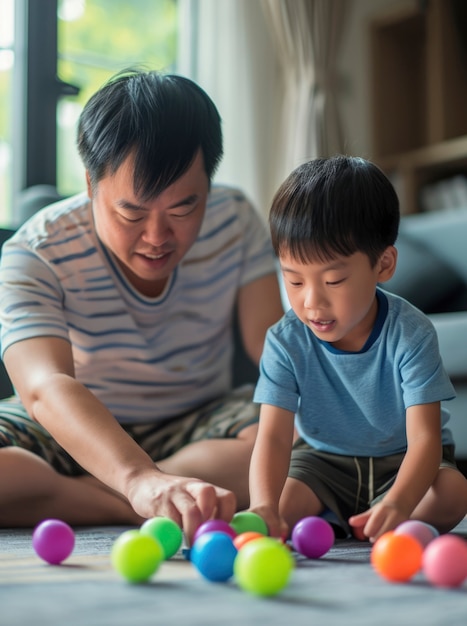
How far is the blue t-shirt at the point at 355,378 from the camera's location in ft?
3.61

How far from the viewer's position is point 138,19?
300 cm

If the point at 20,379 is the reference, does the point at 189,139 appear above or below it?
above

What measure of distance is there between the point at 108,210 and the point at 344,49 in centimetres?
247

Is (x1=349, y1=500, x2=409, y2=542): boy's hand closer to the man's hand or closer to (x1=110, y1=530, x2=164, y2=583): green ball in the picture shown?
the man's hand

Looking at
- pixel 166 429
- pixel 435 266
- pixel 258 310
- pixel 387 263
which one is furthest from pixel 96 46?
pixel 387 263

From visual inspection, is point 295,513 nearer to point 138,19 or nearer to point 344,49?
point 138,19

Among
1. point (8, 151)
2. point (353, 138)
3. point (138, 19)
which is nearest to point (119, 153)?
point (8, 151)

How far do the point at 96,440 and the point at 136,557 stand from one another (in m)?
0.32

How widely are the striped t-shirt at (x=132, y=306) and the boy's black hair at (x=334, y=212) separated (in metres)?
0.42

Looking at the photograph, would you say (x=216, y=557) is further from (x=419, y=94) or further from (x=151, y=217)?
(x=419, y=94)

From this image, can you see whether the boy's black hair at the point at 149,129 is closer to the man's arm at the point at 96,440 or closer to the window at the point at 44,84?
the man's arm at the point at 96,440

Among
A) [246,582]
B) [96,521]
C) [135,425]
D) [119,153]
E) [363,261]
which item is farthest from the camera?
[135,425]

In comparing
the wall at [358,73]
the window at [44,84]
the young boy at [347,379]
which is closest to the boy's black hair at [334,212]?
the young boy at [347,379]

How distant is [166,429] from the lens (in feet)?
4.83
